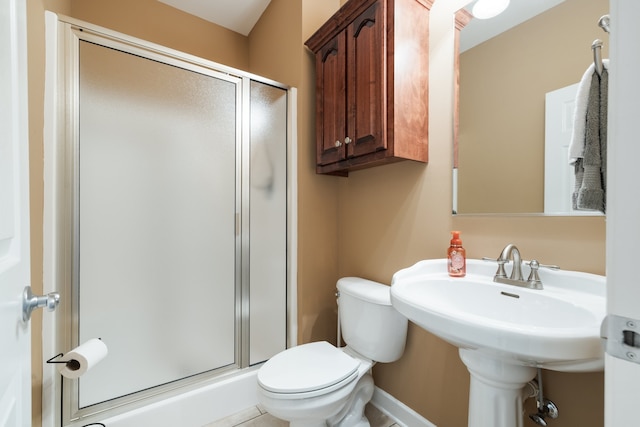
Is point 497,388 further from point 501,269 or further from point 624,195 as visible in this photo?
point 624,195

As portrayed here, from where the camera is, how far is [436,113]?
1.33 metres

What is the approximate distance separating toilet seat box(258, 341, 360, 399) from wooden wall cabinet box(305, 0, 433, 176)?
3.17 ft

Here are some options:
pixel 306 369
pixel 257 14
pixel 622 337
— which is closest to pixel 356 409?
pixel 306 369

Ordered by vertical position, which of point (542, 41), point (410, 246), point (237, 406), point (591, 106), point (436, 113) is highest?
point (542, 41)

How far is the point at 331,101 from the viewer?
157 centimetres

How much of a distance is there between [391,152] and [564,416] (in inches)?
44.3

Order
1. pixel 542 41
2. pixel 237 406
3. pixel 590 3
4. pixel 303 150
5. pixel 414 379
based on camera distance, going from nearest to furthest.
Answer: pixel 590 3 → pixel 542 41 → pixel 414 379 → pixel 237 406 → pixel 303 150

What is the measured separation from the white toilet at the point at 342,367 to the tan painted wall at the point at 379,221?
18cm

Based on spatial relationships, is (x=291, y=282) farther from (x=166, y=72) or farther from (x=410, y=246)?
(x=166, y=72)

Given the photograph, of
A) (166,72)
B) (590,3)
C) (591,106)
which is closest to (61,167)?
(166,72)

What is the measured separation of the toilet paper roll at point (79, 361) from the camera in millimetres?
1052

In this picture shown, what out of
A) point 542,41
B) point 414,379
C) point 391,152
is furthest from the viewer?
point 414,379

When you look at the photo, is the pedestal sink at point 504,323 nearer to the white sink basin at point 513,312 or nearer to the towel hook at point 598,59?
the white sink basin at point 513,312

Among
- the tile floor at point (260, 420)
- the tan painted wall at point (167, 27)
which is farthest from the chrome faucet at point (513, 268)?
the tan painted wall at point (167, 27)
